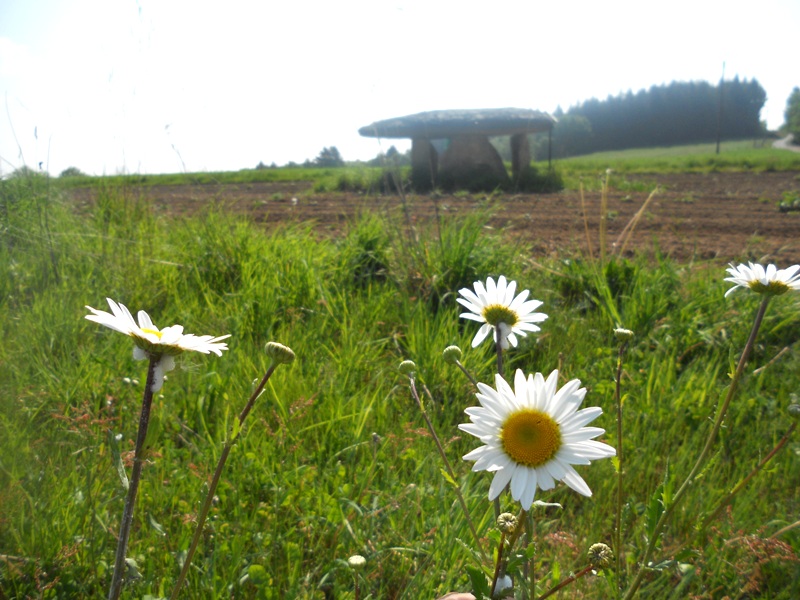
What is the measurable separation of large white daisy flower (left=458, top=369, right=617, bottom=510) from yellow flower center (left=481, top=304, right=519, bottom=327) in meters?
0.28

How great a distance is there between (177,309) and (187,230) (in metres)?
1.14

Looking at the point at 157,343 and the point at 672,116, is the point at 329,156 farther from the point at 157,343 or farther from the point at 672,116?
the point at 672,116

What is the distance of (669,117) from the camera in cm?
5322

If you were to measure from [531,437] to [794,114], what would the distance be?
5775 cm

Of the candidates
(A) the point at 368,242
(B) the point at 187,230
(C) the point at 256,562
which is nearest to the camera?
(C) the point at 256,562

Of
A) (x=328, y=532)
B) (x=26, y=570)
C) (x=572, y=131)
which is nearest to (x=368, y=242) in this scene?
(x=328, y=532)

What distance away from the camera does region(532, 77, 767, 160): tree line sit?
167ft

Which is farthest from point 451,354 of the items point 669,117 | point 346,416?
point 669,117

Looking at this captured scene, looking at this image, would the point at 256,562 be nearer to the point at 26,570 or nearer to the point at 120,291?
the point at 26,570

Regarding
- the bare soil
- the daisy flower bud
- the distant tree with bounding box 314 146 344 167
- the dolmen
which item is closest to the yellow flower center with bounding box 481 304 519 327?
the daisy flower bud

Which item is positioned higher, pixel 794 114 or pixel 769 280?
pixel 794 114

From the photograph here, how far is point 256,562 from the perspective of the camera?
4.60 feet

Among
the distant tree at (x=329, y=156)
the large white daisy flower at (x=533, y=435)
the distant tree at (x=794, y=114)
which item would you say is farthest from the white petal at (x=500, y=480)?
the distant tree at (x=794, y=114)

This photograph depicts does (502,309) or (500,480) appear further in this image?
(502,309)
